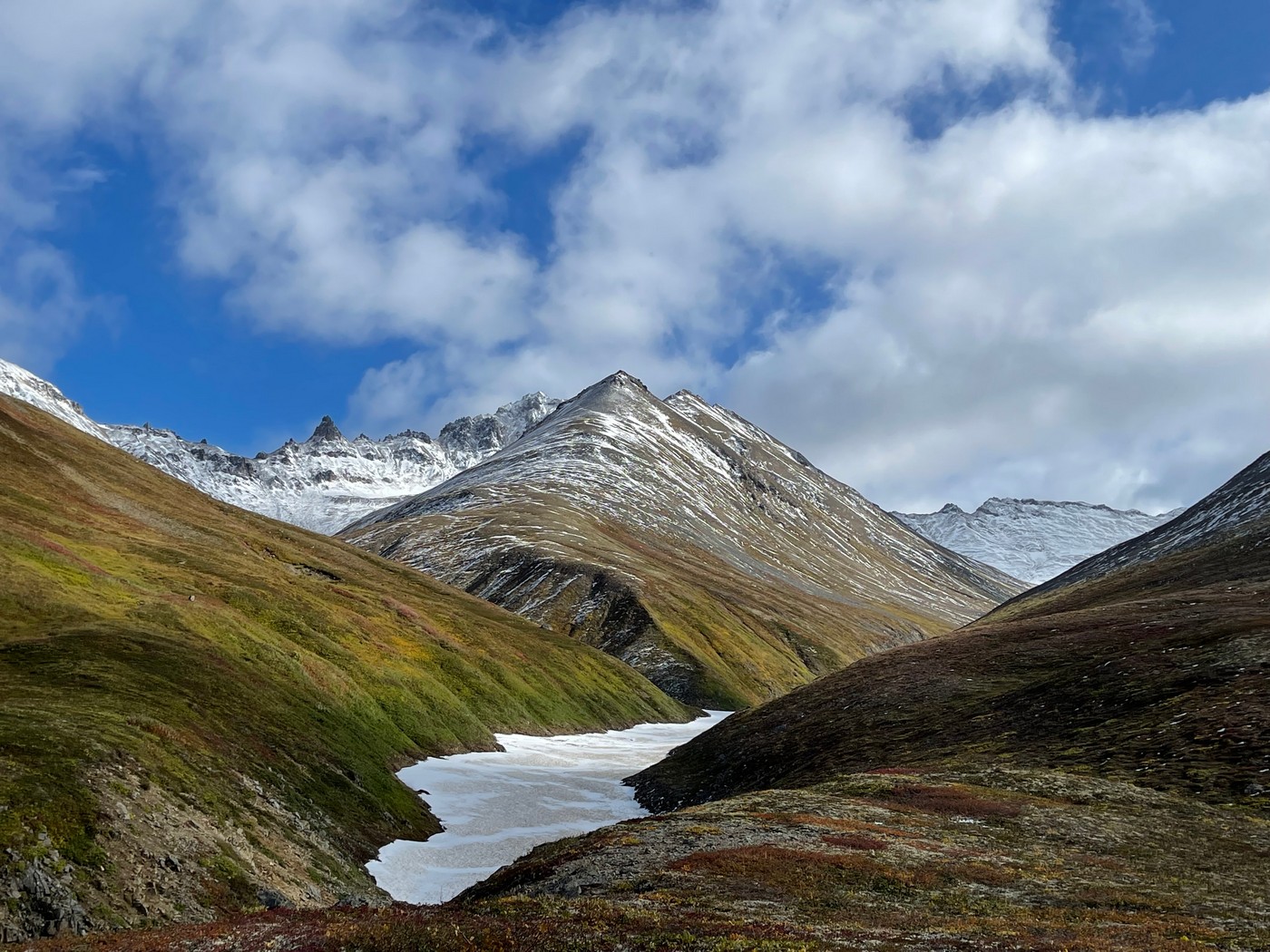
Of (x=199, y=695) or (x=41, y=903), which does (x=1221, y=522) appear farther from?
(x=41, y=903)

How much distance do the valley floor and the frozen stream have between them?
41.4ft

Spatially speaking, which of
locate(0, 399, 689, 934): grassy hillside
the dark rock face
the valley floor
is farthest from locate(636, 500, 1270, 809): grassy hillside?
the dark rock face

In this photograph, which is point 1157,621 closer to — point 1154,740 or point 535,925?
point 1154,740

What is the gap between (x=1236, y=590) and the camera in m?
98.8

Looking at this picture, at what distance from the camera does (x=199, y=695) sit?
58719mm

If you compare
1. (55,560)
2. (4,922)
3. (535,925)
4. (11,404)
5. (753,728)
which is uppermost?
(11,404)

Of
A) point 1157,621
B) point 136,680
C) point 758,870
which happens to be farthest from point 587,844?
point 1157,621

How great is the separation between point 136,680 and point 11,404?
96.5m

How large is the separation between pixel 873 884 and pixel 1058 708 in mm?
45846

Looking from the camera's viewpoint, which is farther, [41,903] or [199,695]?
[199,695]

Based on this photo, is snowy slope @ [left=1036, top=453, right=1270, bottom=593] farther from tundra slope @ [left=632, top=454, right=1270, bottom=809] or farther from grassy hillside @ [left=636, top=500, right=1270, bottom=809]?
grassy hillside @ [left=636, top=500, right=1270, bottom=809]

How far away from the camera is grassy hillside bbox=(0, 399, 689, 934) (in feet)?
114

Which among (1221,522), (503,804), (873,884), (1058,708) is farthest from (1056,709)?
(1221,522)

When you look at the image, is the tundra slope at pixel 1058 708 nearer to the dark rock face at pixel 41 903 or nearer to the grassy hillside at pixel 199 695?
the grassy hillside at pixel 199 695
